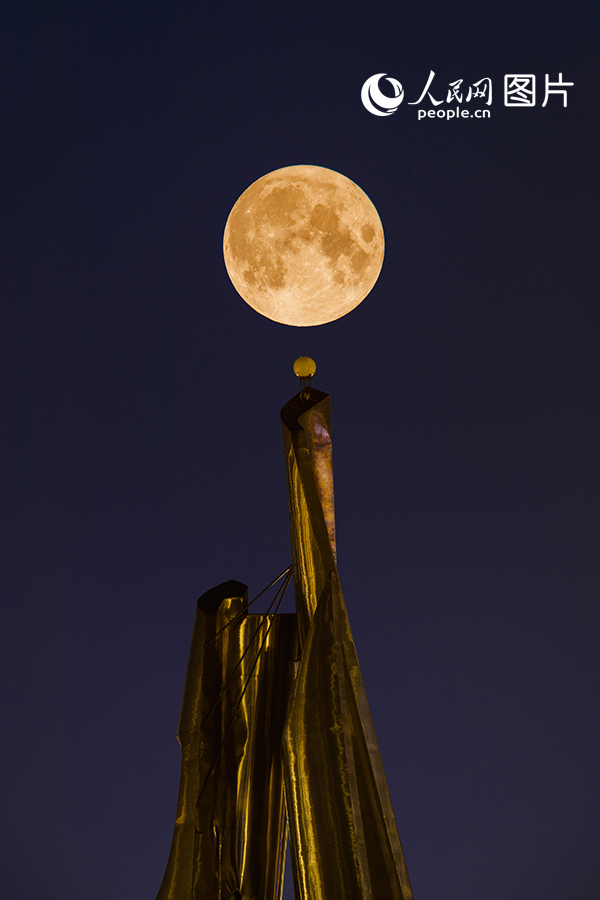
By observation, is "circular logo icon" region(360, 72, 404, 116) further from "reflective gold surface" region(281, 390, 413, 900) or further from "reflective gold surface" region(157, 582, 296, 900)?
"reflective gold surface" region(157, 582, 296, 900)

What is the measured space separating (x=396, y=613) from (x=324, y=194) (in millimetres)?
1269

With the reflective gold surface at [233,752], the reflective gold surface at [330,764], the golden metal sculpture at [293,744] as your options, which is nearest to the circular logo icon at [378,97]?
the golden metal sculpture at [293,744]

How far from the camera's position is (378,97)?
2041 mm

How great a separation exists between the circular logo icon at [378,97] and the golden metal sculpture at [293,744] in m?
1.33

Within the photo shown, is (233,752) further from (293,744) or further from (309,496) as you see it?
(309,496)

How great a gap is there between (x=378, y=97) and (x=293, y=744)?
71.5 inches

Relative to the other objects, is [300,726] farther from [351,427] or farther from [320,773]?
[351,427]

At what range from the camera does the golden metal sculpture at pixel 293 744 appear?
0.86 m

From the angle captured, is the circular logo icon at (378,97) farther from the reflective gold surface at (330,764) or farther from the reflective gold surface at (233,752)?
the reflective gold surface at (233,752)

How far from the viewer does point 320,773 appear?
2.85 ft

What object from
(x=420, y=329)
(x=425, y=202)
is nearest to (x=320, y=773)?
(x=420, y=329)

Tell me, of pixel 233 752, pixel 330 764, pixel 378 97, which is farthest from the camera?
pixel 378 97

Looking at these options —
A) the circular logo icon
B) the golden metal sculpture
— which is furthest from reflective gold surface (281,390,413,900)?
the circular logo icon

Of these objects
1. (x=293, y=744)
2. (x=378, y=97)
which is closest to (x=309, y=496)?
(x=293, y=744)
